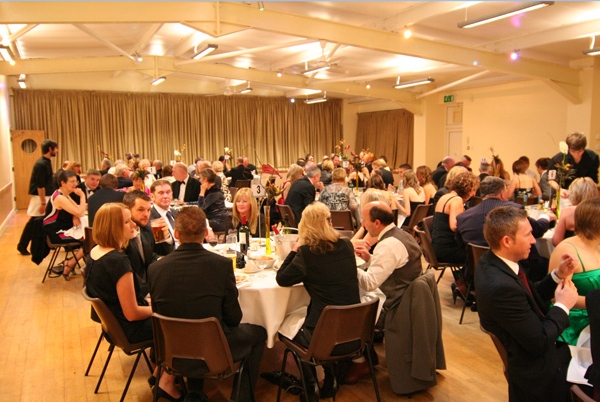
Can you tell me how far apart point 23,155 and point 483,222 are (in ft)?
40.3

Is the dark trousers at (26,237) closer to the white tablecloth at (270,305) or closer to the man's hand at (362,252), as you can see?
the white tablecloth at (270,305)

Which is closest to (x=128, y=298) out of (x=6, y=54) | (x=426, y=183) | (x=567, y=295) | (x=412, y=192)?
(x=567, y=295)

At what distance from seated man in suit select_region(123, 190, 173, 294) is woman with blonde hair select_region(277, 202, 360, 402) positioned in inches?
46.8

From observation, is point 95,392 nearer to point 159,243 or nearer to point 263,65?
point 159,243

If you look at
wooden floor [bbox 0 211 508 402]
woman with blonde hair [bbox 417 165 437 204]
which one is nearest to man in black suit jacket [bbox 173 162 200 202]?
wooden floor [bbox 0 211 508 402]

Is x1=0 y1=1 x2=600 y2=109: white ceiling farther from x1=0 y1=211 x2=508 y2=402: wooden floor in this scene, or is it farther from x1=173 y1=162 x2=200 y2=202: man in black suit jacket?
x1=0 y1=211 x2=508 y2=402: wooden floor

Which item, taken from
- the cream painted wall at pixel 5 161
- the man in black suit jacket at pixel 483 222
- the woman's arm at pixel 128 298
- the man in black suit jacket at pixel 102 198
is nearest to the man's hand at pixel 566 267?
the man in black suit jacket at pixel 483 222

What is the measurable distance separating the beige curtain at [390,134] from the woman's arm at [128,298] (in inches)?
539

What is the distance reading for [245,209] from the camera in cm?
484

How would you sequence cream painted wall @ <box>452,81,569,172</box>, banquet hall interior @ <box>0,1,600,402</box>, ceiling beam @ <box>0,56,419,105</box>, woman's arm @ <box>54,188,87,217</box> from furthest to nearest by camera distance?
→ cream painted wall @ <box>452,81,569,172</box> < ceiling beam @ <box>0,56,419,105</box> < woman's arm @ <box>54,188,87,217</box> < banquet hall interior @ <box>0,1,600,402</box>

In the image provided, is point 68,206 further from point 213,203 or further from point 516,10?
point 516,10

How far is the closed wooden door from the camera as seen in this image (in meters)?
12.8

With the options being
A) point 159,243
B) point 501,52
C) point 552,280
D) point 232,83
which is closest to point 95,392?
point 159,243

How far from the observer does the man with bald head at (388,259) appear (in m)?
3.17
